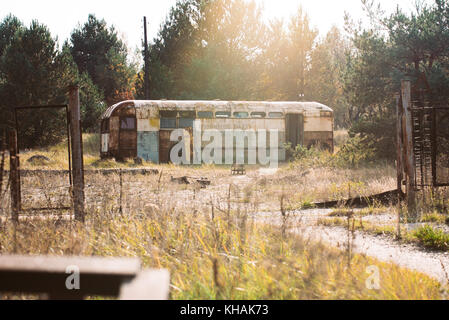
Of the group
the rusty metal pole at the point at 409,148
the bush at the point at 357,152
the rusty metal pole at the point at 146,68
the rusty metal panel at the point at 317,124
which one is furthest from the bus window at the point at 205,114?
the rusty metal pole at the point at 409,148

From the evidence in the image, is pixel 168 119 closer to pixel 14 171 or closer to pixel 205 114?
pixel 205 114

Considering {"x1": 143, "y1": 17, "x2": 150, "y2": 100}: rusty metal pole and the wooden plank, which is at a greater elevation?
{"x1": 143, "y1": 17, "x2": 150, "y2": 100}: rusty metal pole

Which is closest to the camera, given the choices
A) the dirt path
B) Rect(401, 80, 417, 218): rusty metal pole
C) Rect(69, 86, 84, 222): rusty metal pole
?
the dirt path

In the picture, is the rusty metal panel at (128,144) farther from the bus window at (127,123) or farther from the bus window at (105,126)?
the bus window at (105,126)

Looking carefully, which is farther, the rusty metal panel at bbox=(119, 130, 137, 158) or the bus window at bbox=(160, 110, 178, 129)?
the bus window at bbox=(160, 110, 178, 129)

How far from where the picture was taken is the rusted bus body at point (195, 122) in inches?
697

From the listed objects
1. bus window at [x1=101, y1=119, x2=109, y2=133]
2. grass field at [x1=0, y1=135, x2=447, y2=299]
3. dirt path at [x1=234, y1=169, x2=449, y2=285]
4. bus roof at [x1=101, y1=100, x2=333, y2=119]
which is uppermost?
bus roof at [x1=101, y1=100, x2=333, y2=119]

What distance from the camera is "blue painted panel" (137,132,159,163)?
17812mm

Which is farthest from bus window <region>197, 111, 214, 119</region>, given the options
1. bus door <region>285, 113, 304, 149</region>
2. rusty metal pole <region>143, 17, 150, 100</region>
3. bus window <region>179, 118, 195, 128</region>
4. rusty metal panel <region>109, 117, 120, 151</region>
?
rusty metal pole <region>143, 17, 150, 100</region>

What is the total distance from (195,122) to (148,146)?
208cm

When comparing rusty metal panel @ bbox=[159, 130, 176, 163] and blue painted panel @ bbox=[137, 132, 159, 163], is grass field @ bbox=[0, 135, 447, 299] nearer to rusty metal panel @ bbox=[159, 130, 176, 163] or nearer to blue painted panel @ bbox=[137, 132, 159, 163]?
blue painted panel @ bbox=[137, 132, 159, 163]

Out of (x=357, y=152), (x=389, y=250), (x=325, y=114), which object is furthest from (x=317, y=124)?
(x=389, y=250)

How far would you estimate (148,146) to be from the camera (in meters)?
17.9

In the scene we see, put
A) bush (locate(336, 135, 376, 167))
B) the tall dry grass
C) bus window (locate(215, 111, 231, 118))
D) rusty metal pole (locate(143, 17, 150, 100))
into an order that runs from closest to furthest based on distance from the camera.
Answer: the tall dry grass, bush (locate(336, 135, 376, 167)), bus window (locate(215, 111, 231, 118)), rusty metal pole (locate(143, 17, 150, 100))
